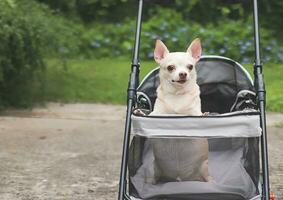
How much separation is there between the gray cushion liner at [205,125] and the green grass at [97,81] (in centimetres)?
367

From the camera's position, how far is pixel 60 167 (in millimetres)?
4586

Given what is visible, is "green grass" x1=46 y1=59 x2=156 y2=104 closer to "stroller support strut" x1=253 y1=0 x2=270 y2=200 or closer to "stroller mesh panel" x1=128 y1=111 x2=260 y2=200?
"stroller support strut" x1=253 y1=0 x2=270 y2=200

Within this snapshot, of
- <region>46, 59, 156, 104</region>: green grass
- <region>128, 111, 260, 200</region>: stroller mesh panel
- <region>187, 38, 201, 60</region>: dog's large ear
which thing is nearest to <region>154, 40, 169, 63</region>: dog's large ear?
<region>187, 38, 201, 60</region>: dog's large ear

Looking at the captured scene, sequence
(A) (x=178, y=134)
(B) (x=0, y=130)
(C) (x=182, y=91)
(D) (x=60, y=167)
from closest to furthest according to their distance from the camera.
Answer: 1. (A) (x=178, y=134)
2. (C) (x=182, y=91)
3. (D) (x=60, y=167)
4. (B) (x=0, y=130)

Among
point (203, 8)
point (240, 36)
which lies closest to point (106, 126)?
point (240, 36)

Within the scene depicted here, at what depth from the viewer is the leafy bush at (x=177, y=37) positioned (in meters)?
8.79

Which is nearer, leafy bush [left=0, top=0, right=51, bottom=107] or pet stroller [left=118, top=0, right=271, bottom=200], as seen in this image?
pet stroller [left=118, top=0, right=271, bottom=200]

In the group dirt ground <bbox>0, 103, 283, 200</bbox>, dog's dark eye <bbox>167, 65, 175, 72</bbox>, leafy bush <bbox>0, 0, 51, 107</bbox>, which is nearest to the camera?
dog's dark eye <bbox>167, 65, 175, 72</bbox>

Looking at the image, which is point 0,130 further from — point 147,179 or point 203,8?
point 203,8

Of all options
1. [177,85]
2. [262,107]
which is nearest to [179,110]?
[177,85]

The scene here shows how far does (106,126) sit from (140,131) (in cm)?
308

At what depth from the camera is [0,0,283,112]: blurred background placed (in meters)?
6.38

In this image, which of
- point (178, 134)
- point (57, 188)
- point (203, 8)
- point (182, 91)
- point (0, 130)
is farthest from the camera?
point (203, 8)

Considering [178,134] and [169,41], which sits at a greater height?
[169,41]
